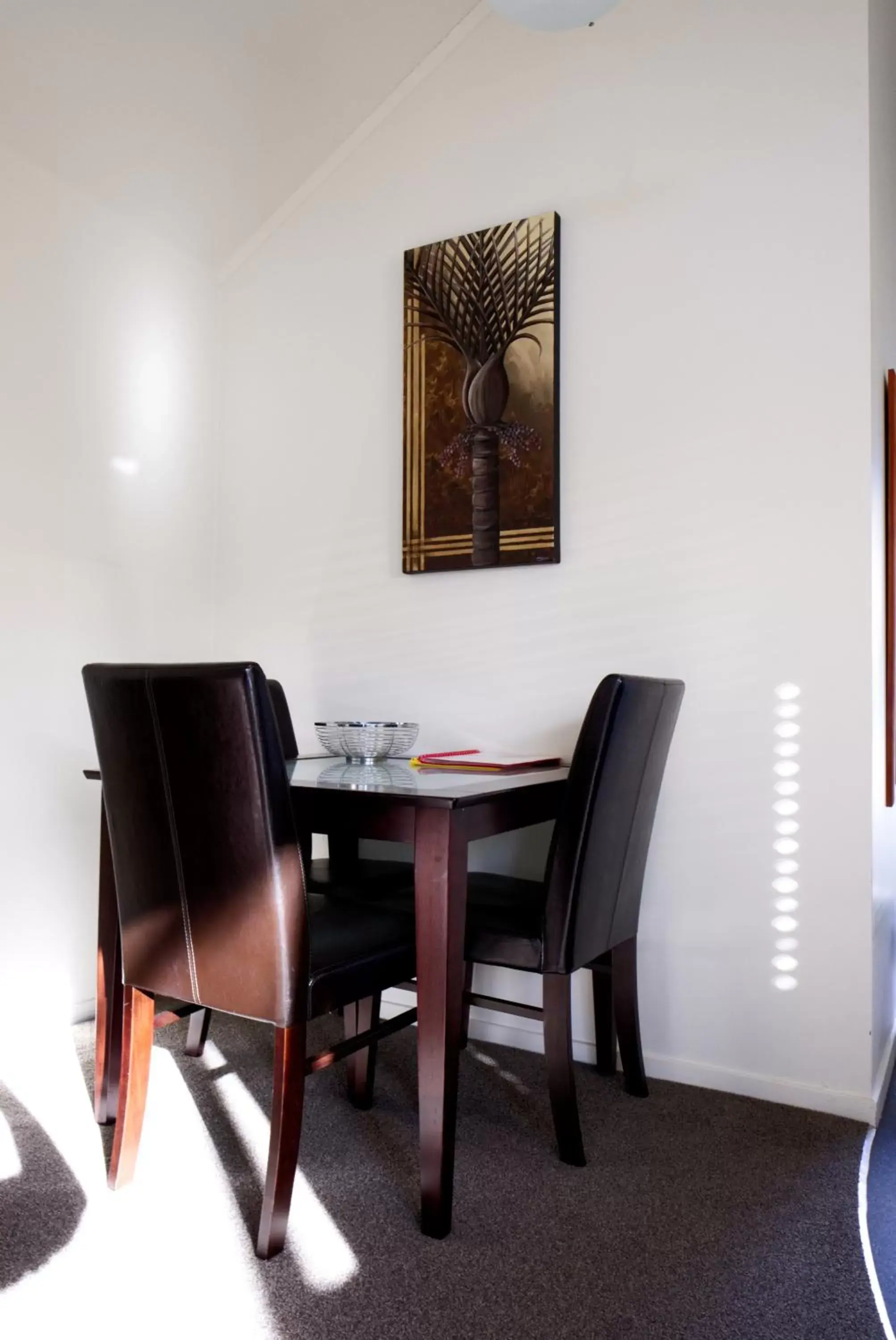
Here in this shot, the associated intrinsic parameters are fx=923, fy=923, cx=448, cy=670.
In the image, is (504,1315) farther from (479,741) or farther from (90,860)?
(90,860)

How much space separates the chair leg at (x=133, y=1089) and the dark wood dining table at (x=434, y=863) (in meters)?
0.28

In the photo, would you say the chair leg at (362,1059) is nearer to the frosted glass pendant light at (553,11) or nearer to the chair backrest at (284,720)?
the chair backrest at (284,720)

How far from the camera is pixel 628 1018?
2094mm

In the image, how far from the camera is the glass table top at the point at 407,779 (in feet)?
5.51

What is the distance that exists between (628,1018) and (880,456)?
1.45 m

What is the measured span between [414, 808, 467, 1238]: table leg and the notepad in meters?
0.51

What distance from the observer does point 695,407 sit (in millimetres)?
2279

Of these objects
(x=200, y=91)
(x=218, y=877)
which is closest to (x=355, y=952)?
(x=218, y=877)

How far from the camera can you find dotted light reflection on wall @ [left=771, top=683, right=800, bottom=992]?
212 cm

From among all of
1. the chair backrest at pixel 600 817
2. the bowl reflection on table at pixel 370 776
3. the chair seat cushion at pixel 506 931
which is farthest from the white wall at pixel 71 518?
the chair backrest at pixel 600 817

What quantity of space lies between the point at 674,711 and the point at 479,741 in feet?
2.24

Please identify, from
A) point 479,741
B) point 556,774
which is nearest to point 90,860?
point 479,741

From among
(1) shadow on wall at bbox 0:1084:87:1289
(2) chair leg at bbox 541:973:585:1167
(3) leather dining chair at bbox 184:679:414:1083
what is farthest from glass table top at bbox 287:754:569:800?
(1) shadow on wall at bbox 0:1084:87:1289

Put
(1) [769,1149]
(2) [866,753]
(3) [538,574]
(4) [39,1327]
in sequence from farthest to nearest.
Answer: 1. (3) [538,574]
2. (2) [866,753]
3. (1) [769,1149]
4. (4) [39,1327]
